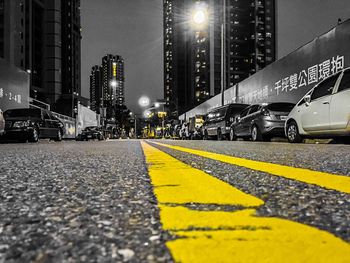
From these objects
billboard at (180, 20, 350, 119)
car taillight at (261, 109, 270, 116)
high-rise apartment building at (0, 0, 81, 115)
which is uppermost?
high-rise apartment building at (0, 0, 81, 115)

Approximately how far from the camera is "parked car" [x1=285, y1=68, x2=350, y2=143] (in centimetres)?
859

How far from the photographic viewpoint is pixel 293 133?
438 inches

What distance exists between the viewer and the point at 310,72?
14.3 m

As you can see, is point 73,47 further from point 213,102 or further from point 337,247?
point 337,247

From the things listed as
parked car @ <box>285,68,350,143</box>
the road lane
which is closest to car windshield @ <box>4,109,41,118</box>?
parked car @ <box>285,68,350,143</box>

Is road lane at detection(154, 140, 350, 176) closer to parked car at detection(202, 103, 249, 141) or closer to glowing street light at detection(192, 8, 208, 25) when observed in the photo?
parked car at detection(202, 103, 249, 141)

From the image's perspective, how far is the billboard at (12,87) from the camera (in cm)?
1970

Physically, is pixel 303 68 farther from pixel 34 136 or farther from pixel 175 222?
pixel 175 222

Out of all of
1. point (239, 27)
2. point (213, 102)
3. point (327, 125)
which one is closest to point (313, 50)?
point (327, 125)

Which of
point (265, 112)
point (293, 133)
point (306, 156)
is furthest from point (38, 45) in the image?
point (306, 156)

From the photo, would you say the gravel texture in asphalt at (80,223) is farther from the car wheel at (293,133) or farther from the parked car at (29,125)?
the parked car at (29,125)

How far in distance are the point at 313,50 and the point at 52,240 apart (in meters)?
14.8

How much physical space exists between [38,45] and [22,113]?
2791 inches

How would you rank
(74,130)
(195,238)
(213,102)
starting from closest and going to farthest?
(195,238) → (213,102) → (74,130)
